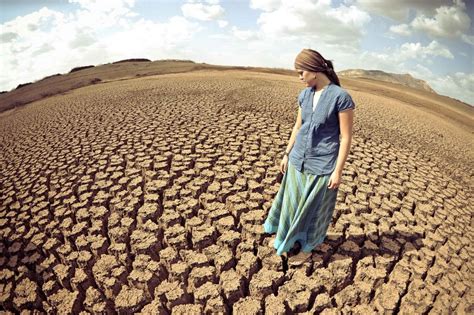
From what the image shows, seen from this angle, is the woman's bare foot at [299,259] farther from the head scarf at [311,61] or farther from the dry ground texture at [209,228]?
the head scarf at [311,61]

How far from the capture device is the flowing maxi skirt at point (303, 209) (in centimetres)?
156

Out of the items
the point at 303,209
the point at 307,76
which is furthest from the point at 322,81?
the point at 303,209

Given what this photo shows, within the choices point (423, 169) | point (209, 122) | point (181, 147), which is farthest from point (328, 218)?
point (209, 122)

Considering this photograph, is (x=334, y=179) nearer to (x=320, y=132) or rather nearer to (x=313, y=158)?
(x=313, y=158)

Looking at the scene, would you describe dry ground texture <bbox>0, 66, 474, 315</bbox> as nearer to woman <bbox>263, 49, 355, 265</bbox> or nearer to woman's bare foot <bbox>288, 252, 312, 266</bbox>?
woman's bare foot <bbox>288, 252, 312, 266</bbox>

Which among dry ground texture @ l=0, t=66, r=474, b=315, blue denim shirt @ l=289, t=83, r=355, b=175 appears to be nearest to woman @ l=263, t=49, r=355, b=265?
blue denim shirt @ l=289, t=83, r=355, b=175

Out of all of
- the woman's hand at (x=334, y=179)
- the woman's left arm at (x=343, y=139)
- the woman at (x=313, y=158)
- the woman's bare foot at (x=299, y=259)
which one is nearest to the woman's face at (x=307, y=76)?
the woman at (x=313, y=158)

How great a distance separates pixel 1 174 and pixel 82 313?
2.72 meters

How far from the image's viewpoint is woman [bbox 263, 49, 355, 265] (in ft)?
4.49

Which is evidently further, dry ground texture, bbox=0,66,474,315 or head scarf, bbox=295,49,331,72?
dry ground texture, bbox=0,66,474,315

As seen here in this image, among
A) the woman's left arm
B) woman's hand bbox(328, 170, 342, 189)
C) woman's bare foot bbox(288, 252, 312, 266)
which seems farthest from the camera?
woman's bare foot bbox(288, 252, 312, 266)

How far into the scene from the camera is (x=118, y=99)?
616 cm

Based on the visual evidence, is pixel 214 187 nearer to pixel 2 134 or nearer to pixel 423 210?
pixel 423 210

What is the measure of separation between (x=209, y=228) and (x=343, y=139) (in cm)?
116
